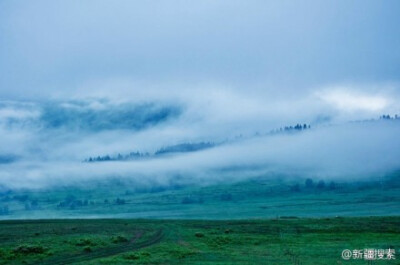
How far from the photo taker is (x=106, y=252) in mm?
83875

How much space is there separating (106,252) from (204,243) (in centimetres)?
2174

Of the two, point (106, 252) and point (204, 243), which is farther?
point (204, 243)

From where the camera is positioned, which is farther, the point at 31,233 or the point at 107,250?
the point at 31,233

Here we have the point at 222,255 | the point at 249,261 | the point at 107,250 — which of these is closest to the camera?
the point at 249,261

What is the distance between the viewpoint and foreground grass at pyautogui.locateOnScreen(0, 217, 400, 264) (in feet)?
249

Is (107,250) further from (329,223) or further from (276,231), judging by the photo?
(329,223)

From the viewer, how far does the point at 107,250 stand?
86125 millimetres

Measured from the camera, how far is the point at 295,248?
8731cm

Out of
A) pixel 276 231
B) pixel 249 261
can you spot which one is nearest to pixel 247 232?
pixel 276 231

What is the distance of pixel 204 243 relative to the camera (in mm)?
95750

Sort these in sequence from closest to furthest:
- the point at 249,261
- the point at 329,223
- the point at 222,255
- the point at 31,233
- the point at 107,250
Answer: the point at 249,261
the point at 222,255
the point at 107,250
the point at 31,233
the point at 329,223

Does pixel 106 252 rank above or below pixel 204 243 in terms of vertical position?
above

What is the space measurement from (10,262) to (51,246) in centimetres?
1267

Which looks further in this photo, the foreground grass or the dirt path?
the foreground grass
